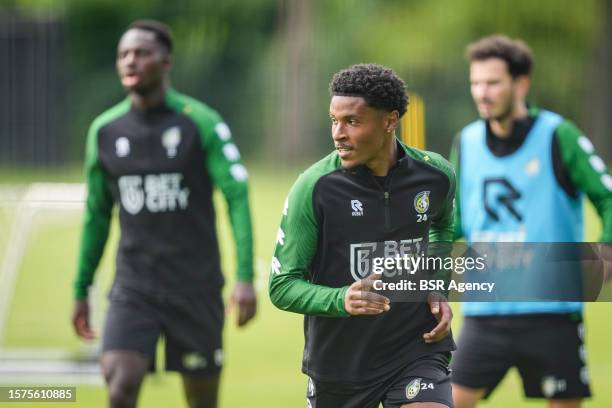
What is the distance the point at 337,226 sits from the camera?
521 cm

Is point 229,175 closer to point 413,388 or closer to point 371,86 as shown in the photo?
point 371,86

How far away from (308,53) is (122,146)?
26525mm

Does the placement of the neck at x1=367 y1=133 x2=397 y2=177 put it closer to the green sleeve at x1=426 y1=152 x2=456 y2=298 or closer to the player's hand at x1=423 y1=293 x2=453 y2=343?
the green sleeve at x1=426 y1=152 x2=456 y2=298

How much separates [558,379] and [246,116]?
27.5 m

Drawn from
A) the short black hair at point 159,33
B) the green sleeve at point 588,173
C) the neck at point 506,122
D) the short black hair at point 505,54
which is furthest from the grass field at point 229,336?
the short black hair at point 505,54

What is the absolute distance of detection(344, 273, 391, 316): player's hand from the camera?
4805 mm

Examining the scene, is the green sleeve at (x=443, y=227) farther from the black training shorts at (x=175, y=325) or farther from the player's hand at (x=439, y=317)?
the black training shorts at (x=175, y=325)

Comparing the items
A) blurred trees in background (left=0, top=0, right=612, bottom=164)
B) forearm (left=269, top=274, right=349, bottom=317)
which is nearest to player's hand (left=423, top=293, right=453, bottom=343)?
forearm (left=269, top=274, right=349, bottom=317)

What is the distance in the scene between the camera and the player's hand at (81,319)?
7148 millimetres

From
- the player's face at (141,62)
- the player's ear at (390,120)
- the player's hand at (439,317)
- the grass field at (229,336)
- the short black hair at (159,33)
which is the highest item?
the short black hair at (159,33)

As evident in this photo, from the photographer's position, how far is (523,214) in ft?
22.2

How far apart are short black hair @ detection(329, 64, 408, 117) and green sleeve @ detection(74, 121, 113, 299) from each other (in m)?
2.32

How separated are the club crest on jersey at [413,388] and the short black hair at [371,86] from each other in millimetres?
1128

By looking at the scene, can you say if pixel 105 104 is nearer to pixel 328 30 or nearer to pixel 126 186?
pixel 328 30
